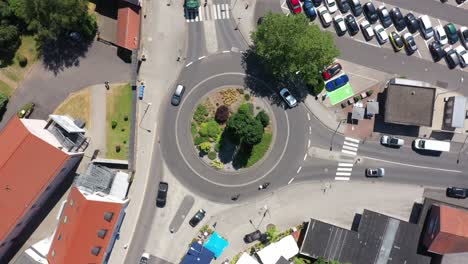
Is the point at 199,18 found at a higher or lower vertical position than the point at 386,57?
lower

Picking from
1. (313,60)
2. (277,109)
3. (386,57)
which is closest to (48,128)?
(277,109)

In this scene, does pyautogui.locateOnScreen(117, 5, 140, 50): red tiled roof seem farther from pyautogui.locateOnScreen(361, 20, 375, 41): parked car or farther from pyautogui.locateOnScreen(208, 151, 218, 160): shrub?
pyautogui.locateOnScreen(361, 20, 375, 41): parked car

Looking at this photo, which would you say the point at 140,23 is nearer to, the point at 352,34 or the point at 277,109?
the point at 277,109

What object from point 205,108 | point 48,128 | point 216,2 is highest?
point 216,2

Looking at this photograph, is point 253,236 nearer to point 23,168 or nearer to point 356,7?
point 23,168

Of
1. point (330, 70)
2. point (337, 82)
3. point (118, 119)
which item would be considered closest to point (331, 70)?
point (330, 70)

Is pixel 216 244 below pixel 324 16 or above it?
below

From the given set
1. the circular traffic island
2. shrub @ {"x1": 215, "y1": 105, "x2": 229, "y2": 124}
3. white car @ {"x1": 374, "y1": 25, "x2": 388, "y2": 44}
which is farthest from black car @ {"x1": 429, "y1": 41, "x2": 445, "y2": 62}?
shrub @ {"x1": 215, "y1": 105, "x2": 229, "y2": 124}
